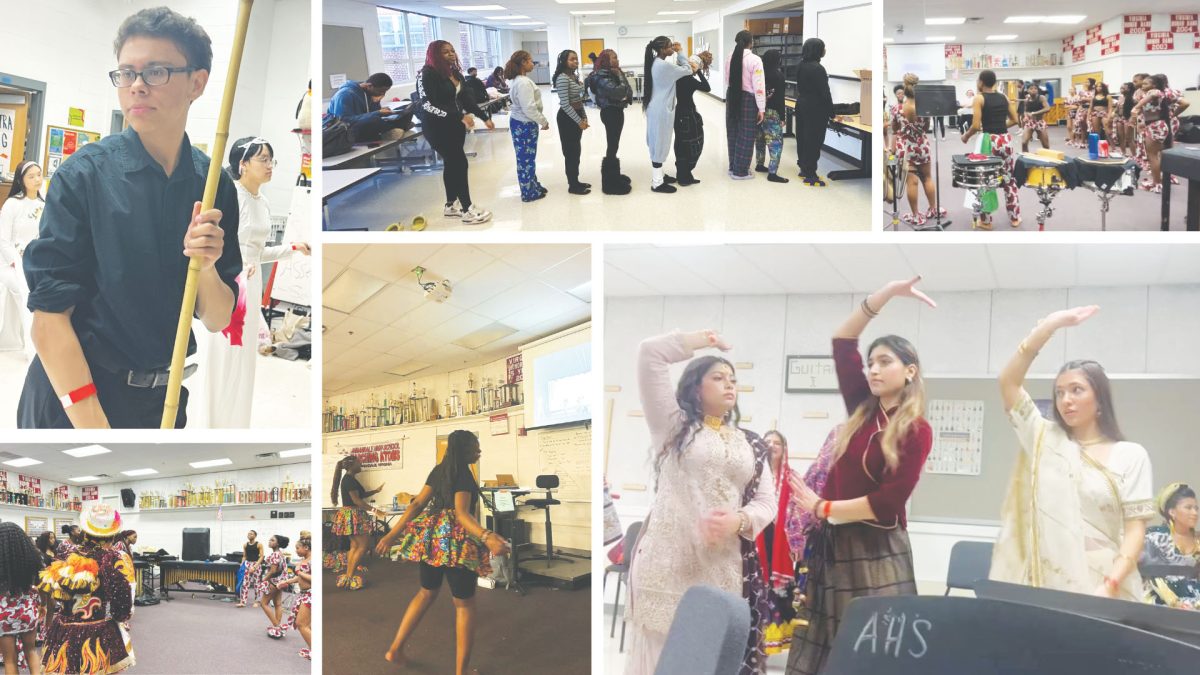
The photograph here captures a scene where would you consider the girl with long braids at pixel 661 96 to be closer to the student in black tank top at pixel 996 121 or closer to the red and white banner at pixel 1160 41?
the student in black tank top at pixel 996 121

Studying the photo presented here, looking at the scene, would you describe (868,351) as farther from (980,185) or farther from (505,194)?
(505,194)

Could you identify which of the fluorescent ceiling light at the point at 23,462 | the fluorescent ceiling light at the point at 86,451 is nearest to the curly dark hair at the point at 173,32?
the fluorescent ceiling light at the point at 86,451

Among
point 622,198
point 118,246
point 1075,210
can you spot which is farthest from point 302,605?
point 1075,210

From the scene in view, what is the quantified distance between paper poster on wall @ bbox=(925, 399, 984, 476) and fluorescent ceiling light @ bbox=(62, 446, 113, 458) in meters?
3.15

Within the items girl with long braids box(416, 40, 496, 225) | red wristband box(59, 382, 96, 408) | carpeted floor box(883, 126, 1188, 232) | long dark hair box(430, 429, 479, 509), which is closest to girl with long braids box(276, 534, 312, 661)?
long dark hair box(430, 429, 479, 509)

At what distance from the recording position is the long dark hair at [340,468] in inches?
129

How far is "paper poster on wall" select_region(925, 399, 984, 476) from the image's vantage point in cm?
326

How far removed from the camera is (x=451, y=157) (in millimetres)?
3211

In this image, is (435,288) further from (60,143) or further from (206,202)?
(60,143)

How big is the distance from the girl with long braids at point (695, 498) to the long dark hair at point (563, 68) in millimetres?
1073

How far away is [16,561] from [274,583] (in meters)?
1.06

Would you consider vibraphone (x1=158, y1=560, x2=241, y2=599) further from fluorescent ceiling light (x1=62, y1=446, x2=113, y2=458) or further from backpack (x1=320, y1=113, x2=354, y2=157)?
backpack (x1=320, y1=113, x2=354, y2=157)

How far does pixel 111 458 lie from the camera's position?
3230 millimetres

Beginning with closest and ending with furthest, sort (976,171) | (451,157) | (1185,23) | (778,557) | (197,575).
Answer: (1185,23)
(976,171)
(451,157)
(778,557)
(197,575)
